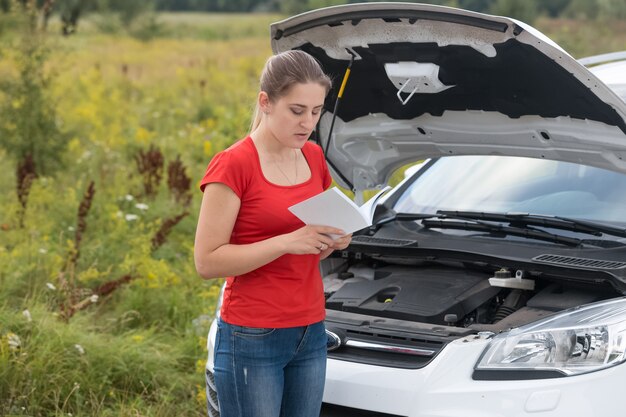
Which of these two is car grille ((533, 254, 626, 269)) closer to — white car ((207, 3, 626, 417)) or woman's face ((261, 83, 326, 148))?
white car ((207, 3, 626, 417))

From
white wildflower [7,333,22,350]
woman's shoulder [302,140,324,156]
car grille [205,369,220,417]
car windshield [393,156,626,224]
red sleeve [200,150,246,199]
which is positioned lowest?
white wildflower [7,333,22,350]

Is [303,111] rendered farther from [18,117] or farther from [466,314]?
[18,117]

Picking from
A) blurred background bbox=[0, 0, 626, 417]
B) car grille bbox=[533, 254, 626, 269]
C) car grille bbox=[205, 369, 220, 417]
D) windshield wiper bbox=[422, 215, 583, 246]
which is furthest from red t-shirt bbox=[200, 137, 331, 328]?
windshield wiper bbox=[422, 215, 583, 246]

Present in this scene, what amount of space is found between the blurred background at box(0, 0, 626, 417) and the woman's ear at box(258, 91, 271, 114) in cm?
47

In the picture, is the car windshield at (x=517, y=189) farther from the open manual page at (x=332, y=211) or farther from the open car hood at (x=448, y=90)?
the open manual page at (x=332, y=211)

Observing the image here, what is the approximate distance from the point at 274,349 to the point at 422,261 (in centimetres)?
138

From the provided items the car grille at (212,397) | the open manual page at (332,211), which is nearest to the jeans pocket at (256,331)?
the open manual page at (332,211)

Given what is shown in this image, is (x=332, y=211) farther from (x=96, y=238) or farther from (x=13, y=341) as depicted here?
(x=96, y=238)

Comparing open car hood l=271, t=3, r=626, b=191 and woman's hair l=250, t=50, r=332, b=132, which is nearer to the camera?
woman's hair l=250, t=50, r=332, b=132

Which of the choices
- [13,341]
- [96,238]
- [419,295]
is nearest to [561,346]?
[419,295]

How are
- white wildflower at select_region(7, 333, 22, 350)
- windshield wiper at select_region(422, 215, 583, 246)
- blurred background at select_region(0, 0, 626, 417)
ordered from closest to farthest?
1. windshield wiper at select_region(422, 215, 583, 246)
2. white wildflower at select_region(7, 333, 22, 350)
3. blurred background at select_region(0, 0, 626, 417)

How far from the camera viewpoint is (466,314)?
141 inches

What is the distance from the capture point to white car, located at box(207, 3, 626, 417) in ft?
10.0

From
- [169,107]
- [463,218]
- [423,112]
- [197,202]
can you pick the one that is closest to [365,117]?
[423,112]
